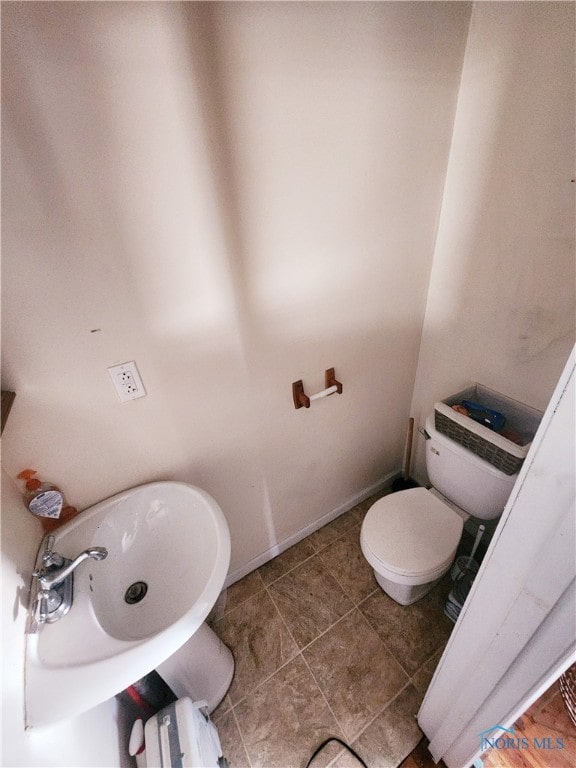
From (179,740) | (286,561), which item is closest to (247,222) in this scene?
(179,740)

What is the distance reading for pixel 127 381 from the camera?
2.83 feet

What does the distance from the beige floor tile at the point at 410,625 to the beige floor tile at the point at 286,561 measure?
343 millimetres

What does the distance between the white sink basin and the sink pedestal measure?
0.26m

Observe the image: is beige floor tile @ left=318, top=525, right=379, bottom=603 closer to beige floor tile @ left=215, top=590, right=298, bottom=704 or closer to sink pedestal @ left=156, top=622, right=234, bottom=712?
beige floor tile @ left=215, top=590, right=298, bottom=704

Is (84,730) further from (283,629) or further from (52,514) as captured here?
(283,629)

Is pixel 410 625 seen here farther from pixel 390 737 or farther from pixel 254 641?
pixel 254 641

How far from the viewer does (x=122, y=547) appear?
3.07ft

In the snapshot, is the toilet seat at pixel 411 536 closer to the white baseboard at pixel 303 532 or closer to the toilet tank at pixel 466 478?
the toilet tank at pixel 466 478

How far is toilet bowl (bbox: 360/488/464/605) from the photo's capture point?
1.13 meters

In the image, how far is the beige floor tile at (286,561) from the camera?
4.94 feet

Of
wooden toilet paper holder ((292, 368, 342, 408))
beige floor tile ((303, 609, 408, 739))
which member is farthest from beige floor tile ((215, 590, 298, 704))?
wooden toilet paper holder ((292, 368, 342, 408))

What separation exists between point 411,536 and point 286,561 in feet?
2.22

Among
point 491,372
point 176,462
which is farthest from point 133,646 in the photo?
point 491,372

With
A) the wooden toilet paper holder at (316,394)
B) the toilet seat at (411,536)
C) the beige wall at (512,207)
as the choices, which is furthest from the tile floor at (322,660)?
the beige wall at (512,207)
